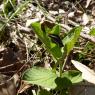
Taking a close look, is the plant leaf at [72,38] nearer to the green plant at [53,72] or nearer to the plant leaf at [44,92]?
the green plant at [53,72]

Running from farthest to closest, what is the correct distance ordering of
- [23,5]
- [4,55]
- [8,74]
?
[23,5] → [4,55] → [8,74]

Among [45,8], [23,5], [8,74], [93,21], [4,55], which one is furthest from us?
[45,8]

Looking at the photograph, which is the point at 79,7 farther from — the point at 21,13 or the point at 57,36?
the point at 57,36

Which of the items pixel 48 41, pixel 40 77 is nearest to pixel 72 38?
pixel 48 41

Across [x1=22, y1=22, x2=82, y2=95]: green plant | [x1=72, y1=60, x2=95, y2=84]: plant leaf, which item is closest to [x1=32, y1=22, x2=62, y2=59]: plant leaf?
[x1=22, y1=22, x2=82, y2=95]: green plant

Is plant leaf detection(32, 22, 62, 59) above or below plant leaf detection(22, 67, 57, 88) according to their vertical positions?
above

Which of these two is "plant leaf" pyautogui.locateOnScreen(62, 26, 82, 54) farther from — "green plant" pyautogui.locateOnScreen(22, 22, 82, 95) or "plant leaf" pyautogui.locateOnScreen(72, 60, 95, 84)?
"plant leaf" pyautogui.locateOnScreen(72, 60, 95, 84)

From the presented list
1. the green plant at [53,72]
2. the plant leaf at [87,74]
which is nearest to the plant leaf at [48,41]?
the green plant at [53,72]

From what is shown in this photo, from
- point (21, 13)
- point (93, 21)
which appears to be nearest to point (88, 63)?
point (93, 21)
